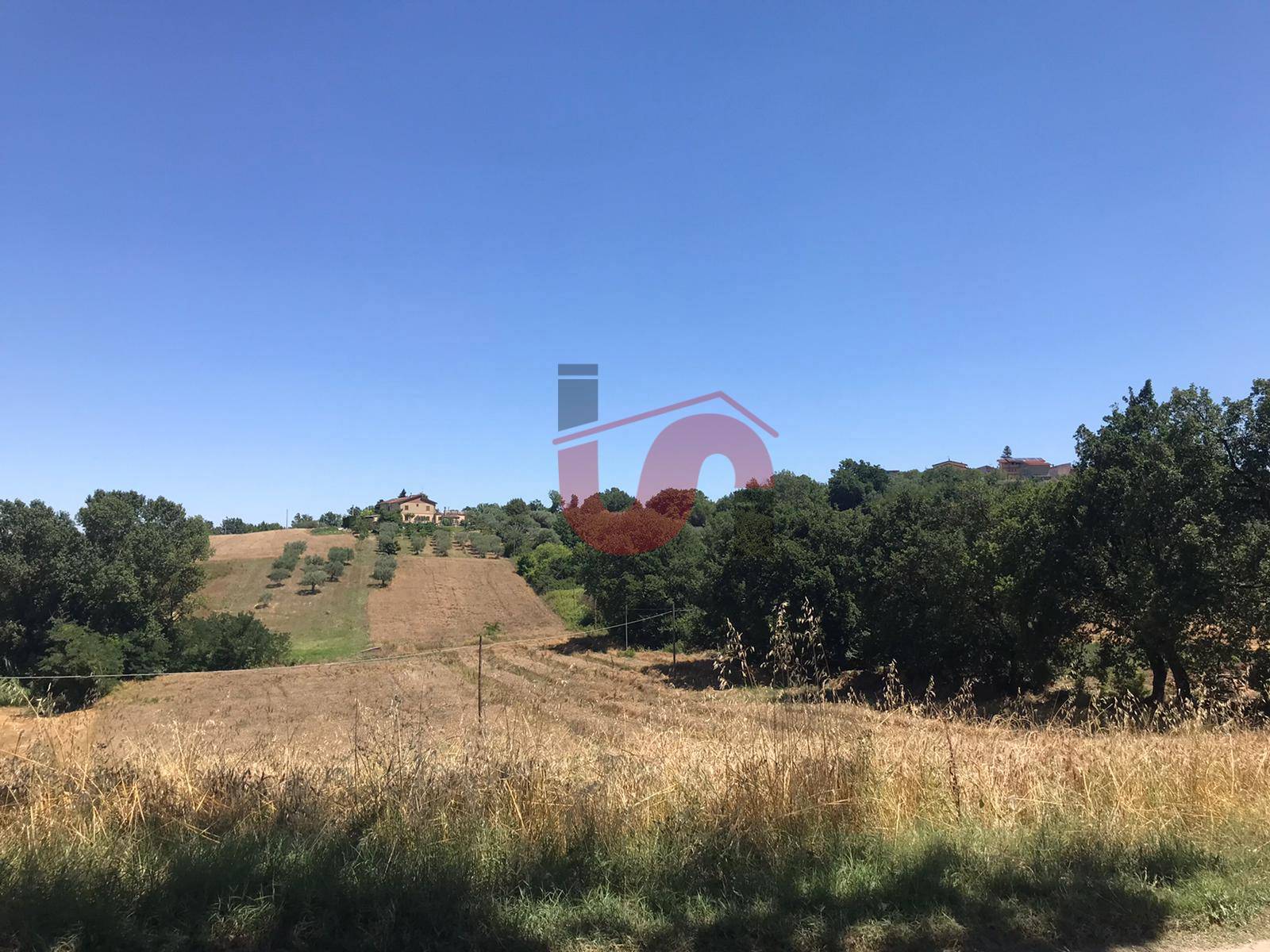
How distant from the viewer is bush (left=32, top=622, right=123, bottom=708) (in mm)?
31094

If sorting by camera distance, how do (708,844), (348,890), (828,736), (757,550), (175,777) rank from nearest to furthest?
(348,890), (708,844), (175,777), (828,736), (757,550)

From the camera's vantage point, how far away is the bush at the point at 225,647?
131ft

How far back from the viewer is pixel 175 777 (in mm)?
4742

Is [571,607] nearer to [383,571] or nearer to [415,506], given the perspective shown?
[383,571]

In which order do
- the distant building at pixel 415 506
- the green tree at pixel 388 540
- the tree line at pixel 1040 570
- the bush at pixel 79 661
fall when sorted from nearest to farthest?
1. the tree line at pixel 1040 570
2. the bush at pixel 79 661
3. the green tree at pixel 388 540
4. the distant building at pixel 415 506

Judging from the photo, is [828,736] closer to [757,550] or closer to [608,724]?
[608,724]

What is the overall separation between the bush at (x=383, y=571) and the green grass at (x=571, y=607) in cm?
1362

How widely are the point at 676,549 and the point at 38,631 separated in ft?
121

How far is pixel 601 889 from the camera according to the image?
3611 millimetres

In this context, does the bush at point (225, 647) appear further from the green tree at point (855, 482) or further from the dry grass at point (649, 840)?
the green tree at point (855, 482)

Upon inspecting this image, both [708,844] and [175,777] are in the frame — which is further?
[175,777]

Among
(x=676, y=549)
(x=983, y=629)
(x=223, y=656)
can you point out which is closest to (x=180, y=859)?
(x=983, y=629)

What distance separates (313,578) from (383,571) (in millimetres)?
5186

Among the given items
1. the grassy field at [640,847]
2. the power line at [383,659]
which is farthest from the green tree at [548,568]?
the grassy field at [640,847]
